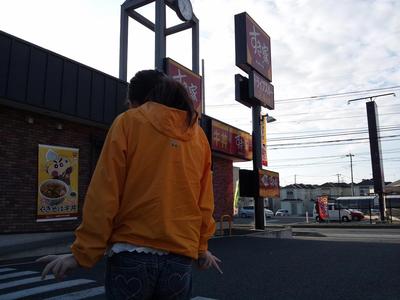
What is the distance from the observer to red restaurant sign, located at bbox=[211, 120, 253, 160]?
1845cm

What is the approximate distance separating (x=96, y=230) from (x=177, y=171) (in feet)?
1.62

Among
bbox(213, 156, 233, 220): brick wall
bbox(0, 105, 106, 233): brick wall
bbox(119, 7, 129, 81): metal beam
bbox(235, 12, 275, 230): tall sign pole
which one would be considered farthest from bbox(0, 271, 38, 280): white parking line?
bbox(235, 12, 275, 230): tall sign pole

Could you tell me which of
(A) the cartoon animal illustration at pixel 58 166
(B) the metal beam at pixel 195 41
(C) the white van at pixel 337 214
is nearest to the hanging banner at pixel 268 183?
(B) the metal beam at pixel 195 41

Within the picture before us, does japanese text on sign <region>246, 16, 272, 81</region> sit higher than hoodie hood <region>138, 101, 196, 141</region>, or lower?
higher

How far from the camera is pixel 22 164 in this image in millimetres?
11422

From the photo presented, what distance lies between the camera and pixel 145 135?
2176 millimetres

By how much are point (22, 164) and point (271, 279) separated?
290 inches

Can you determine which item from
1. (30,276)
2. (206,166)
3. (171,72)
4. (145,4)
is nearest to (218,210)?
(171,72)

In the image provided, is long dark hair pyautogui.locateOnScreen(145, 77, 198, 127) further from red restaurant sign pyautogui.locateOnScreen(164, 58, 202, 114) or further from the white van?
the white van

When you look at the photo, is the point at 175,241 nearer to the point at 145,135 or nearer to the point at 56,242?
the point at 145,135

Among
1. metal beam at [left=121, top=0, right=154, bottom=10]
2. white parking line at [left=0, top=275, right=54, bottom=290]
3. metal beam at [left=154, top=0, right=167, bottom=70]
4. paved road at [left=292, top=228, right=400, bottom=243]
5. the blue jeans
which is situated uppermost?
metal beam at [left=121, top=0, right=154, bottom=10]

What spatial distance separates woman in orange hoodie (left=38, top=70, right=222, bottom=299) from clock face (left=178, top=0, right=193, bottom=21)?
54.2ft

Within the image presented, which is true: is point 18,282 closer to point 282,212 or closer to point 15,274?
point 15,274

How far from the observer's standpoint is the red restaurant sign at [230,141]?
18.5 m
